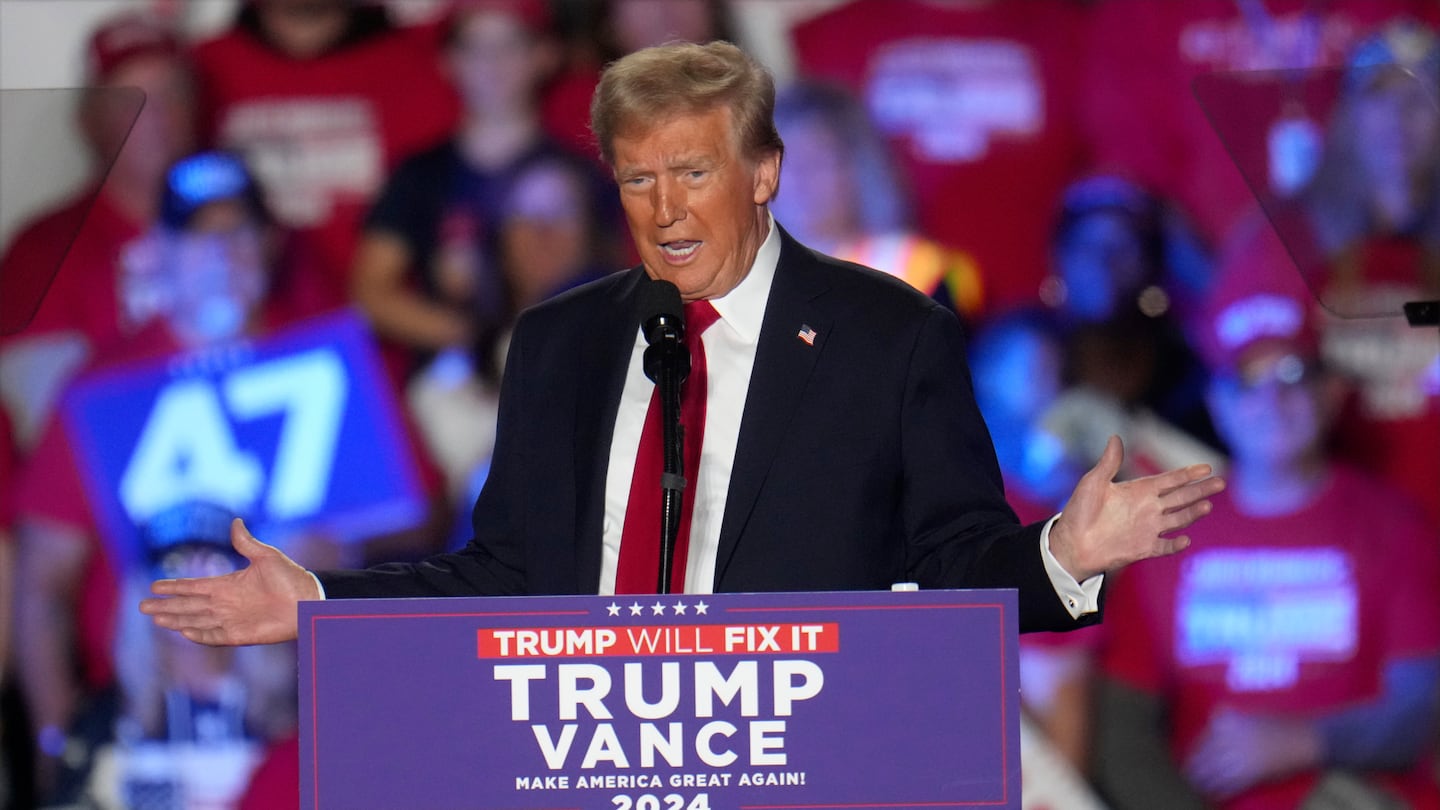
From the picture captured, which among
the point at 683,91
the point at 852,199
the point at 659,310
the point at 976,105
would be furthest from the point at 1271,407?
the point at 659,310

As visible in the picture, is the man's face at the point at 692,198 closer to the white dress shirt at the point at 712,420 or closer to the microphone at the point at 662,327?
the white dress shirt at the point at 712,420

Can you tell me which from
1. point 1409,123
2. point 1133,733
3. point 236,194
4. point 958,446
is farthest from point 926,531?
point 236,194

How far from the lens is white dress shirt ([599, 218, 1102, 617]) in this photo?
1853 millimetres

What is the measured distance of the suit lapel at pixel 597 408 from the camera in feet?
6.17

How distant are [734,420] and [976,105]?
95.1 inches

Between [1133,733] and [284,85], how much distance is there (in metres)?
2.83

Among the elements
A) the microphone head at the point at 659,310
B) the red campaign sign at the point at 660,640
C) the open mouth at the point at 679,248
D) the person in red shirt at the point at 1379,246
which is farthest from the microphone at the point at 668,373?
the person in red shirt at the point at 1379,246

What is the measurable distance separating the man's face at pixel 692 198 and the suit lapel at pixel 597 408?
96 millimetres

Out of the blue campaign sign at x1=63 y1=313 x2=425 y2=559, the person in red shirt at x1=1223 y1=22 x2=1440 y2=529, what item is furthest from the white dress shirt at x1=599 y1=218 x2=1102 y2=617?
the blue campaign sign at x1=63 y1=313 x2=425 y2=559

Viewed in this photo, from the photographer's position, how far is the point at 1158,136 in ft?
13.4

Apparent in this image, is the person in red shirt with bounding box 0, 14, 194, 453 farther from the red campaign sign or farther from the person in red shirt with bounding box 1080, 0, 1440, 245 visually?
the red campaign sign

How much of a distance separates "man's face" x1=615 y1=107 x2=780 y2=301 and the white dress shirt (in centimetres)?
4

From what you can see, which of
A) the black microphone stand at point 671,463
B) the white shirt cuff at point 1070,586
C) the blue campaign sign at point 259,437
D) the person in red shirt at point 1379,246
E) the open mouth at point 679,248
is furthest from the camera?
the blue campaign sign at point 259,437

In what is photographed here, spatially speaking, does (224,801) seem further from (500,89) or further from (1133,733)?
(1133,733)
